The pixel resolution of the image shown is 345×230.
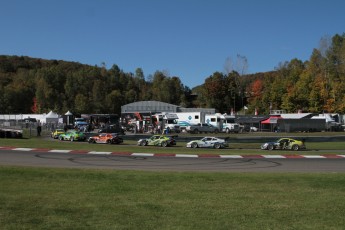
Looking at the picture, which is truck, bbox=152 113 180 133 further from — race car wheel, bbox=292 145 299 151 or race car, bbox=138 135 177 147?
race car wheel, bbox=292 145 299 151

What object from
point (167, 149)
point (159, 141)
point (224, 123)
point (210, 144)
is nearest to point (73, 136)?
point (159, 141)

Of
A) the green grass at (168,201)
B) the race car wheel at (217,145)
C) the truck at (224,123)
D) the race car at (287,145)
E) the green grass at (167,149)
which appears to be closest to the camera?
the green grass at (168,201)

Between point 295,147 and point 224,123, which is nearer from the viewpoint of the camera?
point 295,147

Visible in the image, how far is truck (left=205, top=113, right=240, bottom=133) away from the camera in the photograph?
59.8 m

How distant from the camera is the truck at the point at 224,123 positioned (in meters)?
59.8

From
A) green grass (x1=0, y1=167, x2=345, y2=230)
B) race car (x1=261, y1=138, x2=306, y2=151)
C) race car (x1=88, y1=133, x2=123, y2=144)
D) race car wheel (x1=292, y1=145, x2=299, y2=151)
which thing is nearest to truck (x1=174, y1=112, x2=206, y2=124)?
race car (x1=88, y1=133, x2=123, y2=144)

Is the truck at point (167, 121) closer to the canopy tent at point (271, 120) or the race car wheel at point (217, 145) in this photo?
the canopy tent at point (271, 120)

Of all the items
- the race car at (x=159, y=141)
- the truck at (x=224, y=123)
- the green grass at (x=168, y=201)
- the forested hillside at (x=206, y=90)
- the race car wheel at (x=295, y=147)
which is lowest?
the green grass at (x=168, y=201)

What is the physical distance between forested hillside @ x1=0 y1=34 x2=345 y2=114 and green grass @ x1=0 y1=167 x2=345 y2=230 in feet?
257

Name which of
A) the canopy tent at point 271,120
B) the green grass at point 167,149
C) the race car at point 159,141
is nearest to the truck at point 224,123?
the canopy tent at point 271,120

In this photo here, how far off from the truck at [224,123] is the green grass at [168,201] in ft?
153

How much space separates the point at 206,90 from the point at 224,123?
57.4 meters

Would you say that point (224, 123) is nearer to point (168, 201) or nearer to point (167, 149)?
point (167, 149)

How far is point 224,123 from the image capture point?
60562 millimetres
